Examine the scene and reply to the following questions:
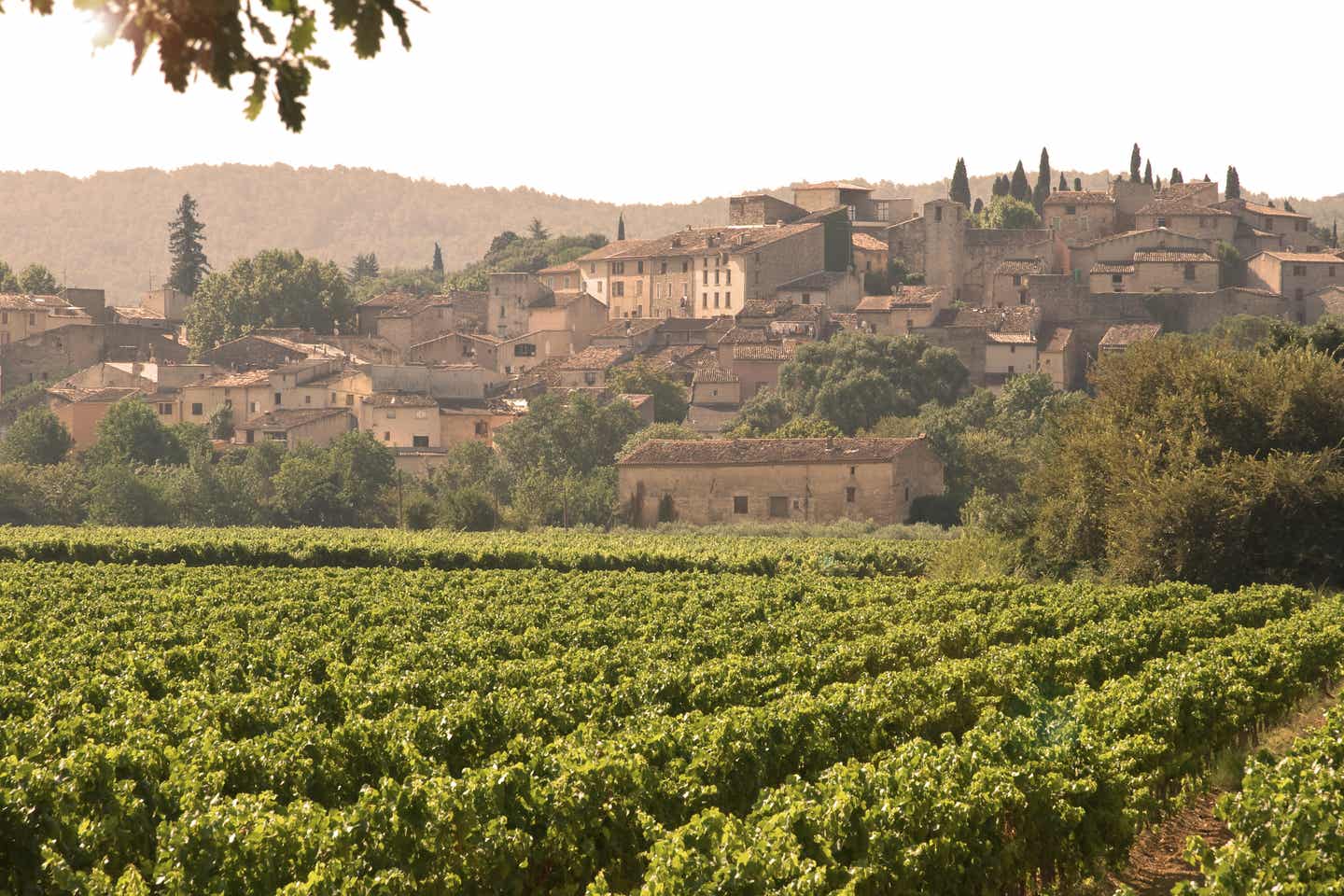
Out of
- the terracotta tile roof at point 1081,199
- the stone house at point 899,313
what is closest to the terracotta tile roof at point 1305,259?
the terracotta tile roof at point 1081,199

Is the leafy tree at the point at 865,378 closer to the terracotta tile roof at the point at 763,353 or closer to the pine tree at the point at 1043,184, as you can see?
the terracotta tile roof at the point at 763,353

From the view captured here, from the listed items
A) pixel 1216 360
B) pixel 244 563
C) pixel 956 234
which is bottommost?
pixel 244 563

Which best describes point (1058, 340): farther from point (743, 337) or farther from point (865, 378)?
point (743, 337)

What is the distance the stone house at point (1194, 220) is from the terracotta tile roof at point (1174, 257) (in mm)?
3583

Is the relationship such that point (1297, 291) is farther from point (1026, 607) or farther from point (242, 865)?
point (242, 865)

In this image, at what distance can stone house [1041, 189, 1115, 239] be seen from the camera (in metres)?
104

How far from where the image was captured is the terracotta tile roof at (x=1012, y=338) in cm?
→ 8638

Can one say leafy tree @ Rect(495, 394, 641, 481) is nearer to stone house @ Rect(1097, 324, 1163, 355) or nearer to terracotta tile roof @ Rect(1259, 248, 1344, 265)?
stone house @ Rect(1097, 324, 1163, 355)

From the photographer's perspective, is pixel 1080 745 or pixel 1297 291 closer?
pixel 1080 745

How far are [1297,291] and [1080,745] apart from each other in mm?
86888

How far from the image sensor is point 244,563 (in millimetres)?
46281

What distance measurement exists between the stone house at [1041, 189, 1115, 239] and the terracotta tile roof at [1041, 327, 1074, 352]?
15.7 metres

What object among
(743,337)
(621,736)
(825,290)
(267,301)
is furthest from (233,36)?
(267,301)

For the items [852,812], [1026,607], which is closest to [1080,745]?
[852,812]
